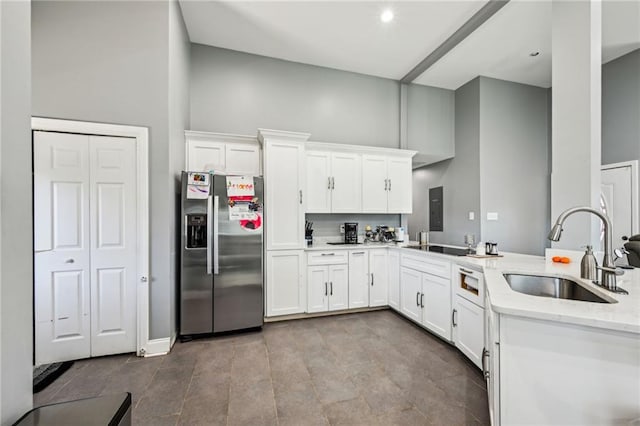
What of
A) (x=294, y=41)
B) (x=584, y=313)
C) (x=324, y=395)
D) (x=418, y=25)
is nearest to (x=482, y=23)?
(x=418, y=25)

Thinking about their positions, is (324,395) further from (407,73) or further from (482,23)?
(407,73)

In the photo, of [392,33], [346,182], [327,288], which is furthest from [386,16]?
[327,288]

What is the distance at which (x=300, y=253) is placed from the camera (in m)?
3.23

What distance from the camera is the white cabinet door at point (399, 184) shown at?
3.92m

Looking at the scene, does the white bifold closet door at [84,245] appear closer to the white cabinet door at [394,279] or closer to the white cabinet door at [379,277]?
the white cabinet door at [379,277]

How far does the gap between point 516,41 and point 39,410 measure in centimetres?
520

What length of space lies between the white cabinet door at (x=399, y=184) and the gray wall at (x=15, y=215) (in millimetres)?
3648

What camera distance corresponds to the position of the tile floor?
166cm

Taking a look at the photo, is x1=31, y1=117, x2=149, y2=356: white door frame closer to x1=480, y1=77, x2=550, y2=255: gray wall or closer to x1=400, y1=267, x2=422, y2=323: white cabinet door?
x1=400, y1=267, x2=422, y2=323: white cabinet door

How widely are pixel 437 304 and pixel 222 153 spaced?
9.98 feet

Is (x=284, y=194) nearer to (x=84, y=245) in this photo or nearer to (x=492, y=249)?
(x=84, y=245)

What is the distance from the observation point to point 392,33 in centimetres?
326

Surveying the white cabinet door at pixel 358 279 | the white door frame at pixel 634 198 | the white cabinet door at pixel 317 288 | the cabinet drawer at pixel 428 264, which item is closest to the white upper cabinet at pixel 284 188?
the white cabinet door at pixel 317 288

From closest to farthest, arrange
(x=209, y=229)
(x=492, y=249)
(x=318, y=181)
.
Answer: (x=492, y=249), (x=209, y=229), (x=318, y=181)
